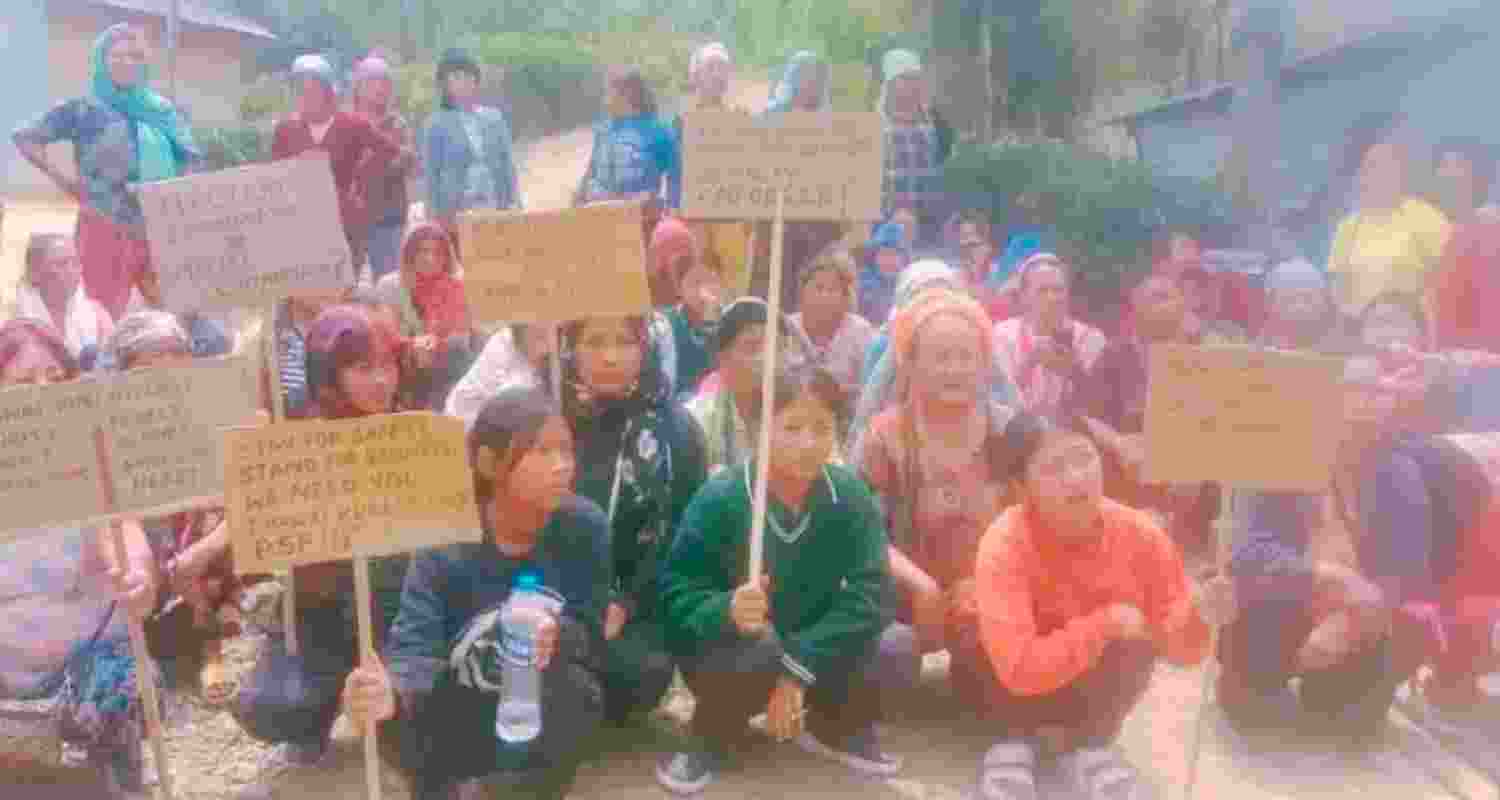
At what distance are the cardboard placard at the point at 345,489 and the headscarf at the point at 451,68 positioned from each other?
16.5 feet

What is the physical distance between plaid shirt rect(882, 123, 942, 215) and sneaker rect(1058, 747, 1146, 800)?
4.97 metres

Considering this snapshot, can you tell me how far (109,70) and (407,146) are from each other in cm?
156

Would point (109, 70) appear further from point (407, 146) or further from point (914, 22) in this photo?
point (914, 22)

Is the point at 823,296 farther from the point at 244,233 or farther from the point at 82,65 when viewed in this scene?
the point at 82,65

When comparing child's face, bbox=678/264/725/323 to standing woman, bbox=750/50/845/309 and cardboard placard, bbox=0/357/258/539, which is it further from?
cardboard placard, bbox=0/357/258/539

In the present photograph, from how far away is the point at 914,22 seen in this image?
58.6ft

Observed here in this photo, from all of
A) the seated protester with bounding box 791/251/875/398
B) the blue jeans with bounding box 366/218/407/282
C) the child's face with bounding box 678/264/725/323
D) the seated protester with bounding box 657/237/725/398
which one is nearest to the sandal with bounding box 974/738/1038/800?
the seated protester with bounding box 657/237/725/398

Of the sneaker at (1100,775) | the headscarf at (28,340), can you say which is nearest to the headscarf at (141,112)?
the headscarf at (28,340)

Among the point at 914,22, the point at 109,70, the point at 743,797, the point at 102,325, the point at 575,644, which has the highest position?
the point at 914,22

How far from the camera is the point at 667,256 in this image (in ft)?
21.0

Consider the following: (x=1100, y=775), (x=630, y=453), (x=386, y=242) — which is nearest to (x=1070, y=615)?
(x=1100, y=775)

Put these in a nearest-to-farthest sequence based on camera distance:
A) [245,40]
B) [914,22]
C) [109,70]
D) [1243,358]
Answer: [1243,358]
[109,70]
[914,22]
[245,40]

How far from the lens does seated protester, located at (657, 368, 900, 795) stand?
4.18 meters

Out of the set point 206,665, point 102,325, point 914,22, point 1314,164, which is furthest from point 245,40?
point 206,665
